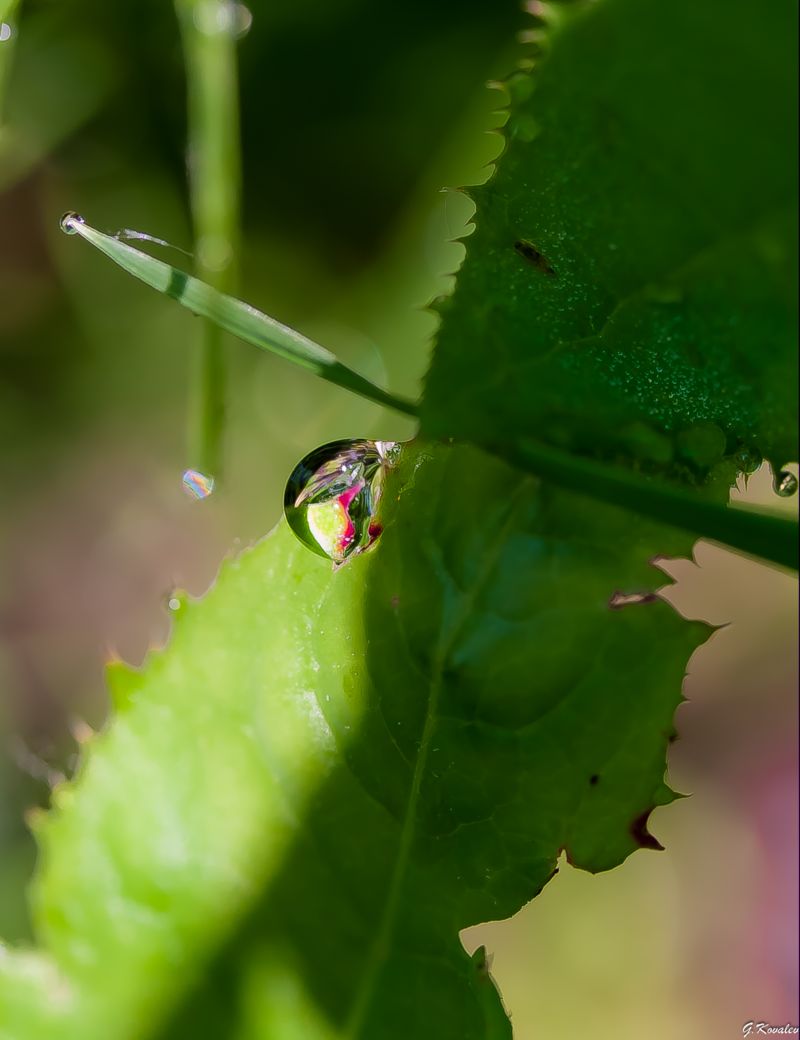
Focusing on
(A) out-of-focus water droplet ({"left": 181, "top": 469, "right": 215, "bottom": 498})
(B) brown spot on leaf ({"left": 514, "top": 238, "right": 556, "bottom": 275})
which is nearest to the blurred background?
(A) out-of-focus water droplet ({"left": 181, "top": 469, "right": 215, "bottom": 498})

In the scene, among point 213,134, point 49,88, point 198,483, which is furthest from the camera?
point 49,88

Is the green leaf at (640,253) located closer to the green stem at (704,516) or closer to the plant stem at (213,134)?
the green stem at (704,516)

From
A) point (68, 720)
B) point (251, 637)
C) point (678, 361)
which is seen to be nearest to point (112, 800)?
point (251, 637)

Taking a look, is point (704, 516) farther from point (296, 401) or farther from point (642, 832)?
point (296, 401)

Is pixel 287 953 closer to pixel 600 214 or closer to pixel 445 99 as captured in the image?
pixel 600 214

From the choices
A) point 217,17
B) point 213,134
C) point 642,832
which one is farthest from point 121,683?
point 217,17

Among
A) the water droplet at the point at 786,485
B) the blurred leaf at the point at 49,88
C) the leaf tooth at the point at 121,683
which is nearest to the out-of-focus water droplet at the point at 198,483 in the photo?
the leaf tooth at the point at 121,683
